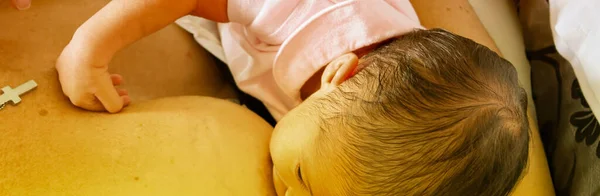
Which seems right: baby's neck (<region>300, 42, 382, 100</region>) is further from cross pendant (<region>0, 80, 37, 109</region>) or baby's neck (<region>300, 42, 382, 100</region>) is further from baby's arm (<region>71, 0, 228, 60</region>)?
cross pendant (<region>0, 80, 37, 109</region>)

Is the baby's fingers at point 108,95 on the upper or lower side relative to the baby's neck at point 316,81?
upper

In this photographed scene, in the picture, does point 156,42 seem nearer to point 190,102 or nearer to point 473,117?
point 190,102

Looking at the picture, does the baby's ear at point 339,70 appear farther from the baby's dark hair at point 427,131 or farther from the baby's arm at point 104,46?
the baby's arm at point 104,46

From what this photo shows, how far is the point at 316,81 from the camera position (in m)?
0.80

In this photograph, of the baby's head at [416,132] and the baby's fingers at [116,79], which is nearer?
the baby's head at [416,132]

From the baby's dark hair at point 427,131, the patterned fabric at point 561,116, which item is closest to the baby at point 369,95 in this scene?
the baby's dark hair at point 427,131

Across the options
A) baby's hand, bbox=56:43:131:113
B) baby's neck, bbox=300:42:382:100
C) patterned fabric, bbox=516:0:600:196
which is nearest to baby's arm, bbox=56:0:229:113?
baby's hand, bbox=56:43:131:113

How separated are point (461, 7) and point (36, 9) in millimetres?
644

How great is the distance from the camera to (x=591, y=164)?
0.75 meters

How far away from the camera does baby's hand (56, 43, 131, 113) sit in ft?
2.09

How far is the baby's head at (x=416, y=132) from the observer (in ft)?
1.95

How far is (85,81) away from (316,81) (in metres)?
0.32

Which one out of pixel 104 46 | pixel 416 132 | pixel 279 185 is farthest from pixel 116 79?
pixel 416 132

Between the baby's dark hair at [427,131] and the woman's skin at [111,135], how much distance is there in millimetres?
130
